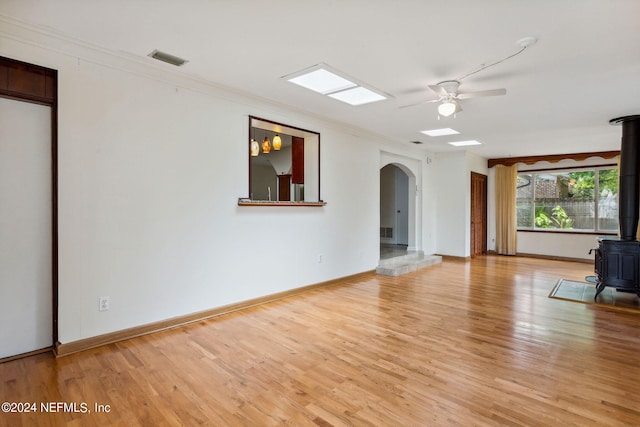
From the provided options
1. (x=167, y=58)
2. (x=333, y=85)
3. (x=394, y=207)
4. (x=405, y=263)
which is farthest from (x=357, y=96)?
(x=394, y=207)

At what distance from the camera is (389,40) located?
265 cm

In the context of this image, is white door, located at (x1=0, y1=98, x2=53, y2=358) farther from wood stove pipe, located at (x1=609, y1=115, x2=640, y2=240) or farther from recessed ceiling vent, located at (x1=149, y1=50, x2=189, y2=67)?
wood stove pipe, located at (x1=609, y1=115, x2=640, y2=240)

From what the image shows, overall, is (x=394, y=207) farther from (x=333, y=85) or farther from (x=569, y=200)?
(x=333, y=85)

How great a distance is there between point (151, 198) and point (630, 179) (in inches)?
241

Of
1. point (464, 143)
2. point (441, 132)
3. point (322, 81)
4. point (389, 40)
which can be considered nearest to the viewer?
point (389, 40)

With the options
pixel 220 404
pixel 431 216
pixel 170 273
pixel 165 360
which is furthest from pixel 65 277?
pixel 431 216

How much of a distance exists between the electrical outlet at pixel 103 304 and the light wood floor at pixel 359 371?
344 millimetres

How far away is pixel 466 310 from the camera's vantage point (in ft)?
13.2

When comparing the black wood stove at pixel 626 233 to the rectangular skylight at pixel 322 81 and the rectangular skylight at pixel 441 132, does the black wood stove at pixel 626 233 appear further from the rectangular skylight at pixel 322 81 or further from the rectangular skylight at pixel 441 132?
the rectangular skylight at pixel 322 81

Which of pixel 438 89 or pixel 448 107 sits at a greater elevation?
pixel 438 89

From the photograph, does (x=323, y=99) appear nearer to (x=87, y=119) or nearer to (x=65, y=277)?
(x=87, y=119)

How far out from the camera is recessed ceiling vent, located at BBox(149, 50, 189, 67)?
9.62ft

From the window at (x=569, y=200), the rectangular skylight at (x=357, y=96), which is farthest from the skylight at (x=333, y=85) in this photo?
the window at (x=569, y=200)

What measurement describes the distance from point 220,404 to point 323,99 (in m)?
3.41
